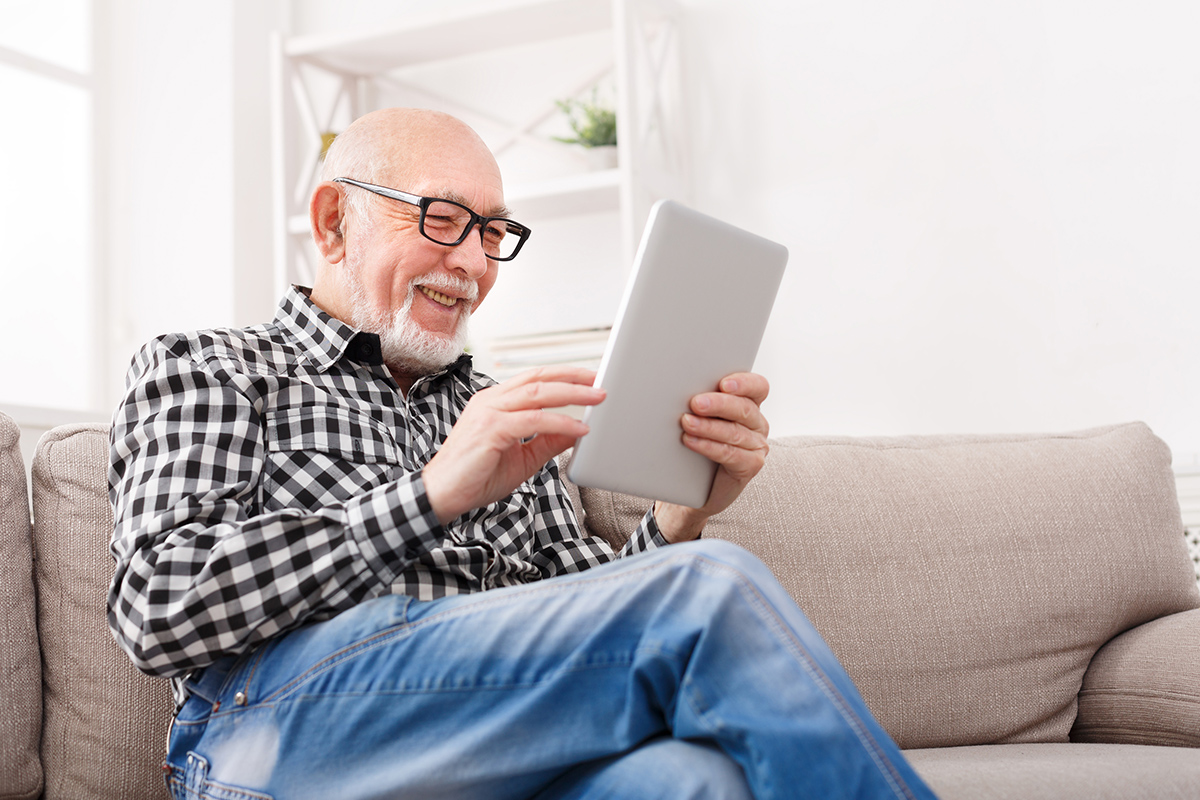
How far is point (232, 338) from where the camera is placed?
1206 millimetres

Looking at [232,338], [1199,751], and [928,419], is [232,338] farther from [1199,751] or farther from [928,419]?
[928,419]

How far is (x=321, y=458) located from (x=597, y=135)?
152cm

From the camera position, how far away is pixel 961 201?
2.32 metres

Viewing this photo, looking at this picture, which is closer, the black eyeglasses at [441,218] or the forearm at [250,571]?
the forearm at [250,571]

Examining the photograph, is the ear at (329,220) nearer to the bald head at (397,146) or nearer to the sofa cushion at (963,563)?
the bald head at (397,146)

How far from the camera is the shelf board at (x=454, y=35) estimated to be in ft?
8.14

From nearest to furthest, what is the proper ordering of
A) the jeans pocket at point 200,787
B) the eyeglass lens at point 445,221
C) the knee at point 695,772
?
the knee at point 695,772, the jeans pocket at point 200,787, the eyeglass lens at point 445,221

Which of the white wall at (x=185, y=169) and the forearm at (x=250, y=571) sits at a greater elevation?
the white wall at (x=185, y=169)

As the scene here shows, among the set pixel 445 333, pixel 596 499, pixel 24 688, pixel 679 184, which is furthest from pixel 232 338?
pixel 679 184

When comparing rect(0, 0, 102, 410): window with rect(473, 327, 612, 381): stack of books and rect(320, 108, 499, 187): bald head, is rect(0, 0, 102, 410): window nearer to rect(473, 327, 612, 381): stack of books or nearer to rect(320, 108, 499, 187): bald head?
rect(473, 327, 612, 381): stack of books

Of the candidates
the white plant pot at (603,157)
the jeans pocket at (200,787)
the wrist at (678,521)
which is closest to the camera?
the jeans pocket at (200,787)

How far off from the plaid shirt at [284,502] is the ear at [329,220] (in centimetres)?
12

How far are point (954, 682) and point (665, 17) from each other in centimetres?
172

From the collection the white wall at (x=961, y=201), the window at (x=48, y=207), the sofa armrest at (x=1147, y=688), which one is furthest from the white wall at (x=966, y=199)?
the window at (x=48, y=207)
